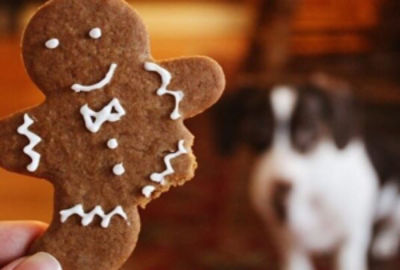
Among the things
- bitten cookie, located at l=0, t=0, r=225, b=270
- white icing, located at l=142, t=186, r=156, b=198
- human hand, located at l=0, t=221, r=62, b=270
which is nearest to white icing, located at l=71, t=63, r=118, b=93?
bitten cookie, located at l=0, t=0, r=225, b=270

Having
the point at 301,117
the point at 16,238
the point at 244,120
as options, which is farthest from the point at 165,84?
the point at 244,120

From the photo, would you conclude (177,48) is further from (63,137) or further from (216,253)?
(63,137)

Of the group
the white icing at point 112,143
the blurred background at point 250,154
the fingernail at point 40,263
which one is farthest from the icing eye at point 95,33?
the blurred background at point 250,154

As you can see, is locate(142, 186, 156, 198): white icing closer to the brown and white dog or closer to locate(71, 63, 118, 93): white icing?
locate(71, 63, 118, 93): white icing

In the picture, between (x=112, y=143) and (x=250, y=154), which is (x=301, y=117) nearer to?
(x=250, y=154)

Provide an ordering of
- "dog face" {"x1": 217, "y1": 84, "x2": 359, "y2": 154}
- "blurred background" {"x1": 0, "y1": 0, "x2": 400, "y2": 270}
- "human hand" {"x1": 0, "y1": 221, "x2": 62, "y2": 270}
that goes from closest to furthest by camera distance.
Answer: "human hand" {"x1": 0, "y1": 221, "x2": 62, "y2": 270}, "dog face" {"x1": 217, "y1": 84, "x2": 359, "y2": 154}, "blurred background" {"x1": 0, "y1": 0, "x2": 400, "y2": 270}

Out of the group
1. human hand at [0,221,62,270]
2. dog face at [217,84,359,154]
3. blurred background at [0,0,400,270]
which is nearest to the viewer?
human hand at [0,221,62,270]

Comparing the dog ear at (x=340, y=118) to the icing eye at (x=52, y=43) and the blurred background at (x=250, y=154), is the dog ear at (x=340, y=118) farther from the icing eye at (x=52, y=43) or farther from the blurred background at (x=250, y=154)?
the icing eye at (x=52, y=43)
